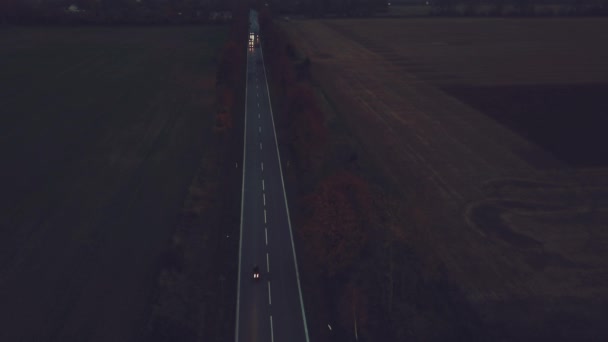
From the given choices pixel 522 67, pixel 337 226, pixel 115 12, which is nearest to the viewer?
pixel 337 226

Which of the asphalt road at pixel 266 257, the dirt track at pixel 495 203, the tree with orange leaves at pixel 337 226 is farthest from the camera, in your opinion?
the tree with orange leaves at pixel 337 226

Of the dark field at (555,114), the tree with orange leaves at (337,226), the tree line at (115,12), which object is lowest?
the tree with orange leaves at (337,226)

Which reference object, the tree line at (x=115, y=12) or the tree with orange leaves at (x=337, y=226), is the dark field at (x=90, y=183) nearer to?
the tree with orange leaves at (x=337, y=226)

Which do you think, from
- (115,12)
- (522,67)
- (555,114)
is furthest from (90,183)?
(115,12)

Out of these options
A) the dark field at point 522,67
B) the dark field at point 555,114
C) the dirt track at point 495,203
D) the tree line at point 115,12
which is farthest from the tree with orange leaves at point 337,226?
the tree line at point 115,12

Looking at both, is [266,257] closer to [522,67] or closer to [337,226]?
[337,226]
